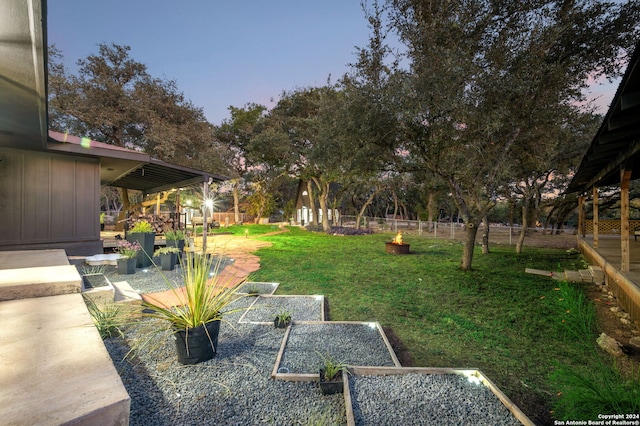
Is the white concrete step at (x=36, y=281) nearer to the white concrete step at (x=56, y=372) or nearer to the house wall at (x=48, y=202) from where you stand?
Result: the white concrete step at (x=56, y=372)

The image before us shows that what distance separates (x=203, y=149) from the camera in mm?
Result: 16375

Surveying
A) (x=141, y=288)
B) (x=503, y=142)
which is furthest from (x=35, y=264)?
(x=503, y=142)

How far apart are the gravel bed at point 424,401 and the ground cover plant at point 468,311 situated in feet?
1.51

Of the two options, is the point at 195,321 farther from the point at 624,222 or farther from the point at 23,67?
the point at 624,222


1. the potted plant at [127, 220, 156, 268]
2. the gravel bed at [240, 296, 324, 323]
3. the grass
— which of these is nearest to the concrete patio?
the gravel bed at [240, 296, 324, 323]

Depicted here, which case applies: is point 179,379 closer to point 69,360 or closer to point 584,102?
point 69,360

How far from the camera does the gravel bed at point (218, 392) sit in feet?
6.38

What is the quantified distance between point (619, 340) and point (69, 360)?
18.5 feet

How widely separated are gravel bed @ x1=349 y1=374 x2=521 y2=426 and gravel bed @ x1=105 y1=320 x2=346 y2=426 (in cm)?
20

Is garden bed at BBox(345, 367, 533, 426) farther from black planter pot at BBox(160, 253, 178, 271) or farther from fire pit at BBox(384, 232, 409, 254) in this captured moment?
fire pit at BBox(384, 232, 409, 254)

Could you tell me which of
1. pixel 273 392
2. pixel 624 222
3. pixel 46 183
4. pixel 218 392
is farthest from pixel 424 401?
pixel 46 183

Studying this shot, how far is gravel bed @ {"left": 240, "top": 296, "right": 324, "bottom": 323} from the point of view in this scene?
13.2 feet

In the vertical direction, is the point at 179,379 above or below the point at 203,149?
below

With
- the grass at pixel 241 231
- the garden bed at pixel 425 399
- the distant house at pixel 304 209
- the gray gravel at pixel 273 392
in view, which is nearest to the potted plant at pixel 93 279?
the gray gravel at pixel 273 392
